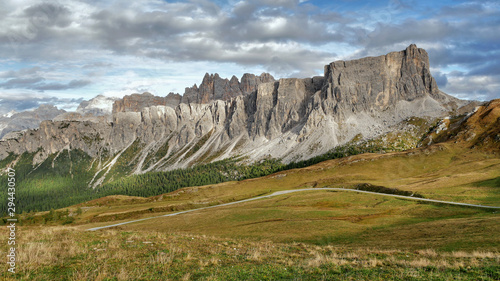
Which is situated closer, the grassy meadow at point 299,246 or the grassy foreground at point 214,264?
the grassy foreground at point 214,264

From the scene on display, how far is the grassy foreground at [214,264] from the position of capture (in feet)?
56.9

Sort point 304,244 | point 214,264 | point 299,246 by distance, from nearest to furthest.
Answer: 1. point 214,264
2. point 299,246
3. point 304,244

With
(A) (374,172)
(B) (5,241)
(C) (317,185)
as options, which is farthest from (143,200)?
(B) (5,241)

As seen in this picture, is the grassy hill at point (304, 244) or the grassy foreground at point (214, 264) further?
the grassy hill at point (304, 244)

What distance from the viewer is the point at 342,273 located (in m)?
18.6

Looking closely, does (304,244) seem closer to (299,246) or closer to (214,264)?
(299,246)

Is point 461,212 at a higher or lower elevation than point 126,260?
lower

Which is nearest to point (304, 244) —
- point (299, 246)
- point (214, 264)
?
point (299, 246)

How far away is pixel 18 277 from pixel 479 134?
201382 mm

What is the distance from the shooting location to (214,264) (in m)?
21.1

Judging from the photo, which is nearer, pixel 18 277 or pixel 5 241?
pixel 18 277

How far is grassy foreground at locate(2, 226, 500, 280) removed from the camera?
56.9 ft

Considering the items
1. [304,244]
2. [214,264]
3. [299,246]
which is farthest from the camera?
[304,244]

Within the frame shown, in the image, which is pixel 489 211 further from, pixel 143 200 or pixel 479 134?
pixel 479 134
